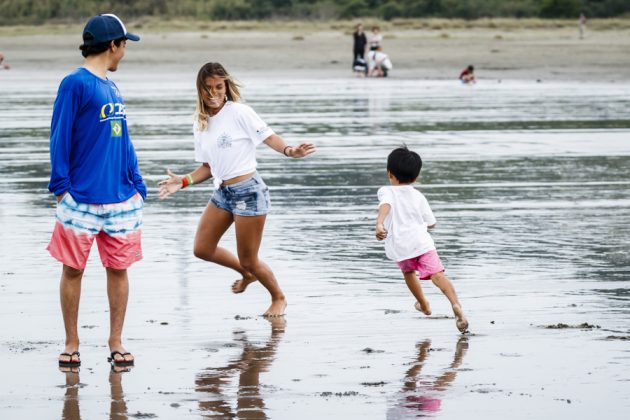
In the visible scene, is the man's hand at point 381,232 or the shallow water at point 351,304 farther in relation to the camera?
the man's hand at point 381,232

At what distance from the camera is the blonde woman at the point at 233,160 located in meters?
8.40

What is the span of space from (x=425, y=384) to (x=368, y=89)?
91.8 ft

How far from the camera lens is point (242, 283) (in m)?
8.96

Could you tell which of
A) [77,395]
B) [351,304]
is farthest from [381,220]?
[77,395]

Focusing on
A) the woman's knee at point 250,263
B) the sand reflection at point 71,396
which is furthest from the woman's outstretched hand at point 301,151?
the sand reflection at point 71,396

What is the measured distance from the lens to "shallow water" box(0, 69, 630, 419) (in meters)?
6.48

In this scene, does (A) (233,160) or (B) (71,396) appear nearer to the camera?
(B) (71,396)

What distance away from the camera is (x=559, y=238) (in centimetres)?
1136

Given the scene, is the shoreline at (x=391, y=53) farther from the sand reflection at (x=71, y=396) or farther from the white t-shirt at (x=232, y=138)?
the sand reflection at (x=71, y=396)

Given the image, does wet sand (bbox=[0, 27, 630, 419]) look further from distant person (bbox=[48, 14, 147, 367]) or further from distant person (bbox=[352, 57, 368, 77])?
distant person (bbox=[352, 57, 368, 77])

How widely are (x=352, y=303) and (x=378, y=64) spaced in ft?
108

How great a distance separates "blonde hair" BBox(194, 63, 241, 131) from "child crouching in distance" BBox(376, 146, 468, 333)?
3.63ft

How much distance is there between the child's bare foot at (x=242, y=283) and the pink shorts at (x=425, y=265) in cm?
112

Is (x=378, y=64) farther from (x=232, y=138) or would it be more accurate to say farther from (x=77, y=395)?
(x=77, y=395)
